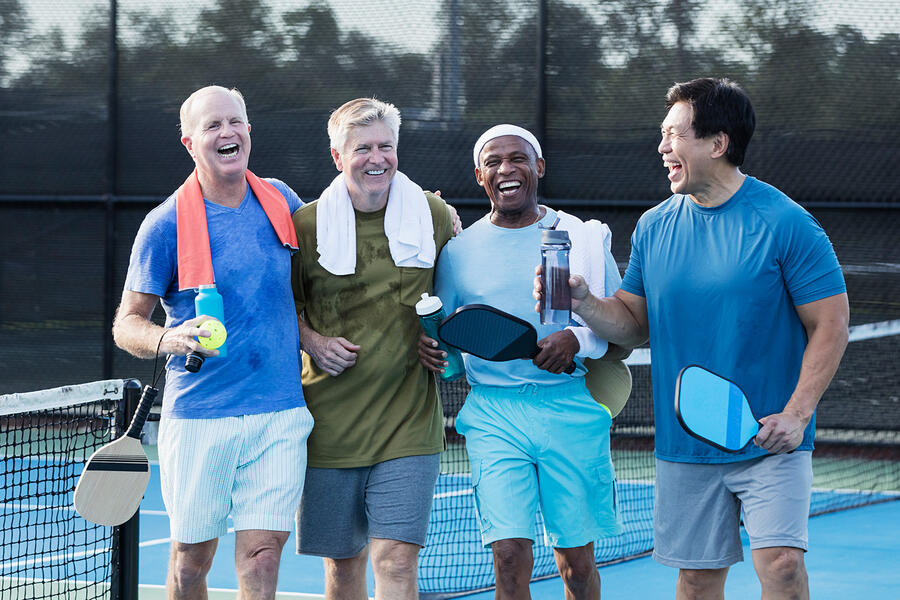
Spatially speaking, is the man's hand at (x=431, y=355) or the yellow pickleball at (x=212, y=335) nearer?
the yellow pickleball at (x=212, y=335)

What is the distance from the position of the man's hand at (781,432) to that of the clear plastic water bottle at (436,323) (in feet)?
3.27

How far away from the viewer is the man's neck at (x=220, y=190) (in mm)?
3799

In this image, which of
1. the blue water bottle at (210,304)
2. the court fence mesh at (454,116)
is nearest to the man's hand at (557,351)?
the blue water bottle at (210,304)

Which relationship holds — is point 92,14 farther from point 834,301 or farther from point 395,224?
point 834,301

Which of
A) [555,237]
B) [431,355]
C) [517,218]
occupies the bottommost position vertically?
[431,355]

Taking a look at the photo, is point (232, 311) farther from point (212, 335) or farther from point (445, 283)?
point (445, 283)

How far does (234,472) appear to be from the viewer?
12.3 ft

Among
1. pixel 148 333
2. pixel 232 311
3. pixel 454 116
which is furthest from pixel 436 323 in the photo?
pixel 454 116

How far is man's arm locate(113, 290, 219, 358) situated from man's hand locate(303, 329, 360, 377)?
0.45 meters

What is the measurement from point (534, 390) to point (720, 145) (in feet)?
3.09

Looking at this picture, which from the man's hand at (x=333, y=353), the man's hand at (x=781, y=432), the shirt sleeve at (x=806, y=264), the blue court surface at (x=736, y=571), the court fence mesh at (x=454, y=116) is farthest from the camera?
the court fence mesh at (x=454, y=116)

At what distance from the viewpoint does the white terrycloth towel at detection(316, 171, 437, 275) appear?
12.7ft

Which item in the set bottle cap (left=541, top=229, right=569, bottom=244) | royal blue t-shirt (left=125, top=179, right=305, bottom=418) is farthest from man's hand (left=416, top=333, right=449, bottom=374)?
bottle cap (left=541, top=229, right=569, bottom=244)

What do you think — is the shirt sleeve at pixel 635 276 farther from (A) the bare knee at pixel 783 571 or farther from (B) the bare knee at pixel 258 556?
(B) the bare knee at pixel 258 556
